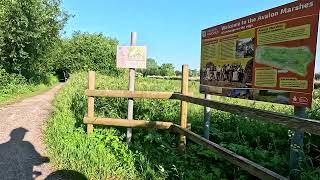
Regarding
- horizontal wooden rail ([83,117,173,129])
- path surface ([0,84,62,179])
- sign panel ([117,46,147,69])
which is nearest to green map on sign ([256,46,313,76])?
horizontal wooden rail ([83,117,173,129])

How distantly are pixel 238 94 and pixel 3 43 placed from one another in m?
18.5

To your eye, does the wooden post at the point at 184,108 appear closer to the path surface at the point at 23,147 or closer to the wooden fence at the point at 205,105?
the wooden fence at the point at 205,105

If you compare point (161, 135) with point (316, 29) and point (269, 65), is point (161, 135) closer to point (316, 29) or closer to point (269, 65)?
point (269, 65)

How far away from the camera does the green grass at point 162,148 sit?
568cm

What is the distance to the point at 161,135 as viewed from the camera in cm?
745

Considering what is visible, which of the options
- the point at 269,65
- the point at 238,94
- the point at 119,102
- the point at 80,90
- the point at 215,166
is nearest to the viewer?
the point at 269,65

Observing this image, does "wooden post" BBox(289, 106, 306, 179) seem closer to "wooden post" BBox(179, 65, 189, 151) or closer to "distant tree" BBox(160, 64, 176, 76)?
"wooden post" BBox(179, 65, 189, 151)

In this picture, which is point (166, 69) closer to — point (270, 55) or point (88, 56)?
point (88, 56)

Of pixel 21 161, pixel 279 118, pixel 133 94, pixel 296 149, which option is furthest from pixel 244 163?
pixel 21 161

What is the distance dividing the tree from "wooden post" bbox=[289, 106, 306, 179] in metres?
18.1

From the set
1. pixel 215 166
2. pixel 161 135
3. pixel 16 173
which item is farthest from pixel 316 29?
pixel 16 173

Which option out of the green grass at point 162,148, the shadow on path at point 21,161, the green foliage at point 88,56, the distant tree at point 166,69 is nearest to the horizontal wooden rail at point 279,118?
the green grass at point 162,148

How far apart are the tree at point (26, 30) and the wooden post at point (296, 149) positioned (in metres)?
18.1

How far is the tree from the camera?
2139 centimetres
